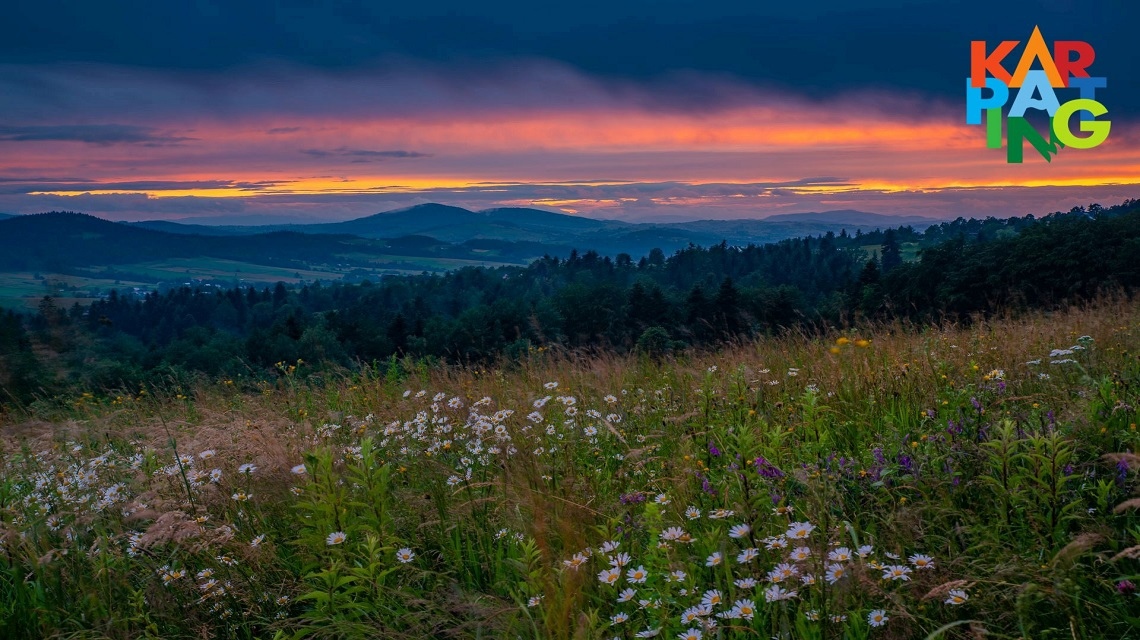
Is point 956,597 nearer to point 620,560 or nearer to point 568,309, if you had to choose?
point 620,560

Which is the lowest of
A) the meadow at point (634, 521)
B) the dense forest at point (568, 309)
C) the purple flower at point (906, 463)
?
the dense forest at point (568, 309)

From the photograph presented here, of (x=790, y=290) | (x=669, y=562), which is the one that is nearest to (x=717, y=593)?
(x=669, y=562)

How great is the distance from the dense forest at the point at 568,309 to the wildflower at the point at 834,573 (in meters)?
6.77

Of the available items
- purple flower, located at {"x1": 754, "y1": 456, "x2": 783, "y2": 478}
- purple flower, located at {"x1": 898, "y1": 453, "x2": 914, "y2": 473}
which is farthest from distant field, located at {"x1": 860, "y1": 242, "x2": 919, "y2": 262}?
purple flower, located at {"x1": 754, "y1": 456, "x2": 783, "y2": 478}

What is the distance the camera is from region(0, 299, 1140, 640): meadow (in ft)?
7.40

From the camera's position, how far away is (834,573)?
7.19ft

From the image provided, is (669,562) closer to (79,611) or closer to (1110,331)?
(79,611)

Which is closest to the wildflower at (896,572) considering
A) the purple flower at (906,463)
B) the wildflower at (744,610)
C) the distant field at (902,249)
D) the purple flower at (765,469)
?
the wildflower at (744,610)

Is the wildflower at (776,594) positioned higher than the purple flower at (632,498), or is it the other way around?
the wildflower at (776,594)

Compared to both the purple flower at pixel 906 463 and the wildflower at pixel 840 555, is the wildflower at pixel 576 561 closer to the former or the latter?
the wildflower at pixel 840 555

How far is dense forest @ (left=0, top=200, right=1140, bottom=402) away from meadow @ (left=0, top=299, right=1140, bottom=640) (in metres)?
4.78

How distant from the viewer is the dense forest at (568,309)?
19.9 meters

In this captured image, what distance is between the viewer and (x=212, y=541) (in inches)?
122

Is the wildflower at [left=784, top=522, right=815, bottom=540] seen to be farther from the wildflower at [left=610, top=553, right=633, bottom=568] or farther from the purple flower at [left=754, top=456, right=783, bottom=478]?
the wildflower at [left=610, top=553, right=633, bottom=568]
